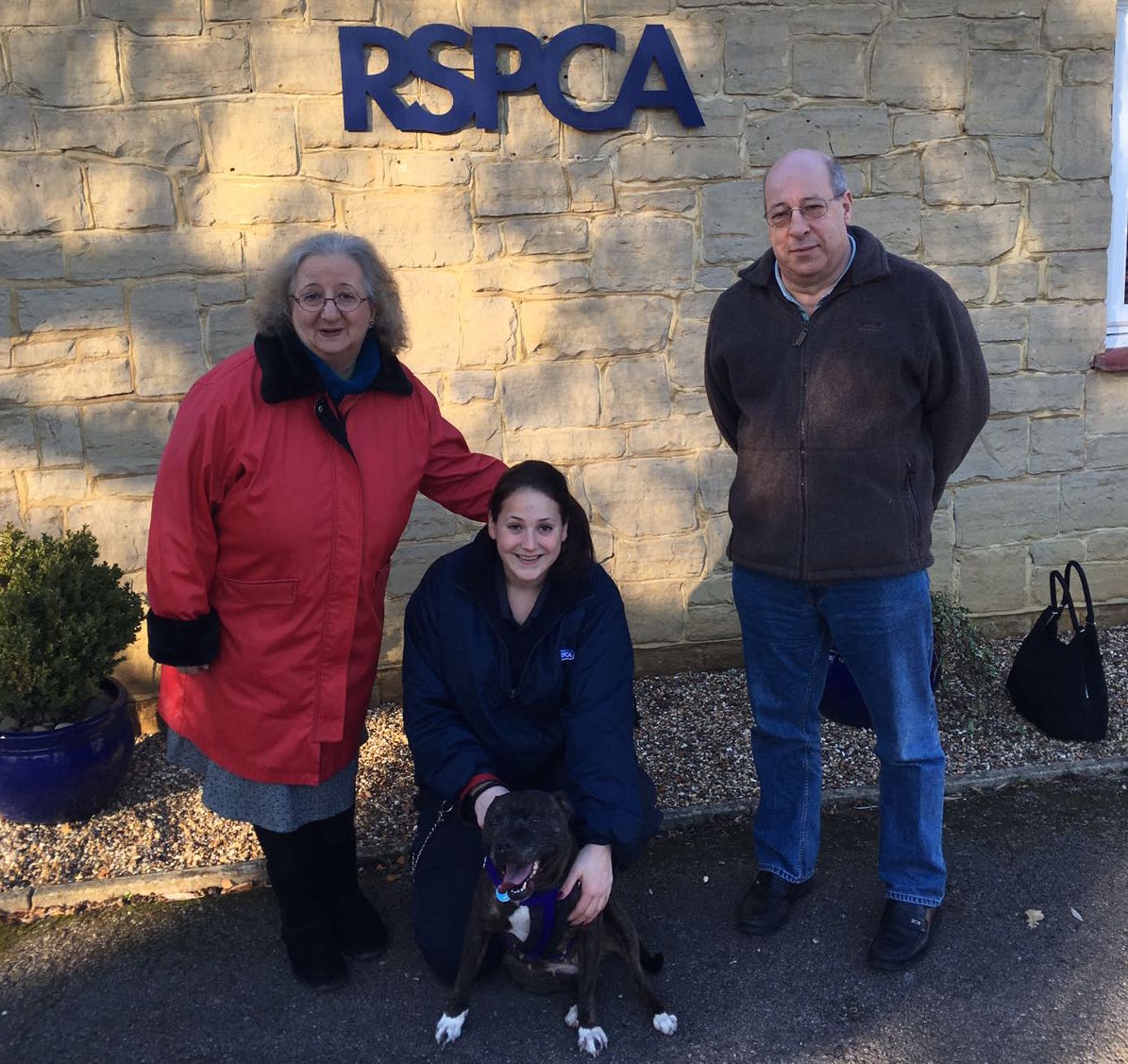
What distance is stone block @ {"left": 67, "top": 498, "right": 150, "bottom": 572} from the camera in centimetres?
452

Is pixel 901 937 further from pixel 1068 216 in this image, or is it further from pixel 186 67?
pixel 186 67

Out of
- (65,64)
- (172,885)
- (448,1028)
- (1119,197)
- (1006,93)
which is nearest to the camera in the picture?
(448,1028)

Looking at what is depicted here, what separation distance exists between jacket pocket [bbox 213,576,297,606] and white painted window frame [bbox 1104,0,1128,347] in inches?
163

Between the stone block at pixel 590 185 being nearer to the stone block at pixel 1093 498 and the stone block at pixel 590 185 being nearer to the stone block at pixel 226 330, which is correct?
the stone block at pixel 226 330

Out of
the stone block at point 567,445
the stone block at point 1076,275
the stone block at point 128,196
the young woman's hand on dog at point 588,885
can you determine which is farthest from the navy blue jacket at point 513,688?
the stone block at point 1076,275

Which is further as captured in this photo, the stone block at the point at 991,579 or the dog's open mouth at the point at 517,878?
the stone block at the point at 991,579

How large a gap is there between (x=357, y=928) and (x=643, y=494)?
93.6 inches

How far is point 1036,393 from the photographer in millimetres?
4973

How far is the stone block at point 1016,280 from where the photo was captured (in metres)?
4.85

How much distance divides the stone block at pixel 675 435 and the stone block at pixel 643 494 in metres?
0.05

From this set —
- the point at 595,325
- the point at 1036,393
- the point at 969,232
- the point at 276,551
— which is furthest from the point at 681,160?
the point at 276,551

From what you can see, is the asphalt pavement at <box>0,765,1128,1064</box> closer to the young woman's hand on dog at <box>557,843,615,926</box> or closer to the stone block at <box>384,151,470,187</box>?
the young woman's hand on dog at <box>557,843,615,926</box>

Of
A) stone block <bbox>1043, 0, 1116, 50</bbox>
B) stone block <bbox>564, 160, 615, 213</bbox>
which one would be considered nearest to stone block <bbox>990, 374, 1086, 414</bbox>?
stone block <bbox>1043, 0, 1116, 50</bbox>

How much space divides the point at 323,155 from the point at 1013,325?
3148mm
